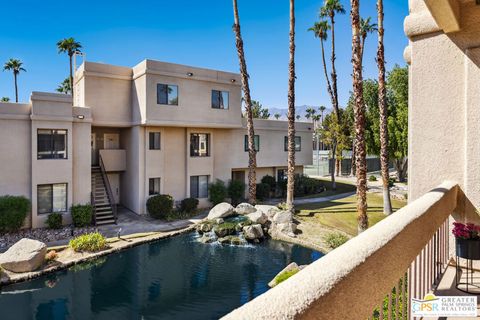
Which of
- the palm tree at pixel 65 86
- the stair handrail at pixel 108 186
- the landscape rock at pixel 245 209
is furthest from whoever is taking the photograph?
the palm tree at pixel 65 86

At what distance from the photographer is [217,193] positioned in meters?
24.3

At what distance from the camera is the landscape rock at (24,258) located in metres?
12.9

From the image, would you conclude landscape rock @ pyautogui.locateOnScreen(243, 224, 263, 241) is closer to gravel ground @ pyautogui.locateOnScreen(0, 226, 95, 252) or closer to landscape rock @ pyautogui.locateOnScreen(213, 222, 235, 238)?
landscape rock @ pyautogui.locateOnScreen(213, 222, 235, 238)

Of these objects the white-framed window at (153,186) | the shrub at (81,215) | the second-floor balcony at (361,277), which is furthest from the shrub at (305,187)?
the second-floor balcony at (361,277)

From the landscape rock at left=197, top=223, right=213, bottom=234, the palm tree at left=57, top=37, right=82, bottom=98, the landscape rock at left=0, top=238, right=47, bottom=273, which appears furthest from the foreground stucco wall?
the palm tree at left=57, top=37, right=82, bottom=98

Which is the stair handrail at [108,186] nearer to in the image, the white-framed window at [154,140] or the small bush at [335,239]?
the white-framed window at [154,140]

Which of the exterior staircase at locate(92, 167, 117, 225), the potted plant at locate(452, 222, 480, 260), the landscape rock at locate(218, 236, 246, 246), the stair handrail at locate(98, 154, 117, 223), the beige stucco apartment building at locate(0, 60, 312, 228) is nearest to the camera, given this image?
the potted plant at locate(452, 222, 480, 260)

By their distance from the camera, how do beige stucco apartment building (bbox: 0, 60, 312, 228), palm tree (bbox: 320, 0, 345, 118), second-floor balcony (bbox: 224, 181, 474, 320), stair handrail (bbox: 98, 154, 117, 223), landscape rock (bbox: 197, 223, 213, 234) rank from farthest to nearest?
1. palm tree (bbox: 320, 0, 345, 118)
2. stair handrail (bbox: 98, 154, 117, 223)
3. landscape rock (bbox: 197, 223, 213, 234)
4. beige stucco apartment building (bbox: 0, 60, 312, 228)
5. second-floor balcony (bbox: 224, 181, 474, 320)

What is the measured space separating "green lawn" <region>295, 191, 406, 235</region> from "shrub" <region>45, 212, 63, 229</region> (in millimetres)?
13368

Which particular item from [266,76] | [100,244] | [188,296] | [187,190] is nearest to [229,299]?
[188,296]

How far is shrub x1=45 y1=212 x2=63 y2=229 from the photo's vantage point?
18297 mm

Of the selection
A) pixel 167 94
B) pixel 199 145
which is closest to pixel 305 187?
pixel 199 145

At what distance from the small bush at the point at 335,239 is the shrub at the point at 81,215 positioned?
1313cm

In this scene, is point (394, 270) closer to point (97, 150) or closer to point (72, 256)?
point (72, 256)
